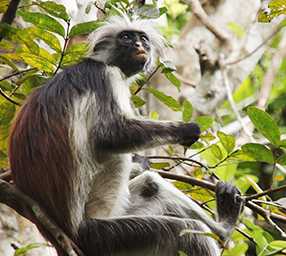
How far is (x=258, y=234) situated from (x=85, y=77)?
1603 mm

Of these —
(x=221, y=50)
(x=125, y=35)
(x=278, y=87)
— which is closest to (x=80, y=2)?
(x=125, y=35)

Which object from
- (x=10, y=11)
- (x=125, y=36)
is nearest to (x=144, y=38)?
(x=125, y=36)

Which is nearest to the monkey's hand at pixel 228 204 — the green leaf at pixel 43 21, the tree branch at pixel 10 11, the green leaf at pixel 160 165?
the green leaf at pixel 160 165

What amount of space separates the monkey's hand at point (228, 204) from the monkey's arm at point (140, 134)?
348 millimetres

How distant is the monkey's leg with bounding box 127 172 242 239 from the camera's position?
4402 millimetres

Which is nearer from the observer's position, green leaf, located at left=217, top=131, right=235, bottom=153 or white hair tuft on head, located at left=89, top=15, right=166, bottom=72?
green leaf, located at left=217, top=131, right=235, bottom=153

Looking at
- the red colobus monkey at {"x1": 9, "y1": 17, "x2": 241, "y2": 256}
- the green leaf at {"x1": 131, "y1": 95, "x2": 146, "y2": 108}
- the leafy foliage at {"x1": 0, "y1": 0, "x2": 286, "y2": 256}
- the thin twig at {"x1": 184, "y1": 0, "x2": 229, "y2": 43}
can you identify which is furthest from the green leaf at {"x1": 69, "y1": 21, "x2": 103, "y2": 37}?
the thin twig at {"x1": 184, "y1": 0, "x2": 229, "y2": 43}

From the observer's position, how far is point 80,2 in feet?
18.3

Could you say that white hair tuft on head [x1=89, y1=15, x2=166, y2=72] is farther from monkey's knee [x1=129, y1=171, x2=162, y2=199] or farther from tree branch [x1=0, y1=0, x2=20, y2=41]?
tree branch [x1=0, y1=0, x2=20, y2=41]

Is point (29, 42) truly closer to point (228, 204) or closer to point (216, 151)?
point (216, 151)

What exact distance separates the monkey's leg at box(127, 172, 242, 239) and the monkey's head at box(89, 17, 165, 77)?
2.63ft

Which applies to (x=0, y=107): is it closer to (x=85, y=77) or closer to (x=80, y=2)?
(x=85, y=77)

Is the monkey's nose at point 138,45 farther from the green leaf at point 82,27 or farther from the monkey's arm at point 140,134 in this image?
the green leaf at point 82,27

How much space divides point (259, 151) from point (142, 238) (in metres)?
0.84
